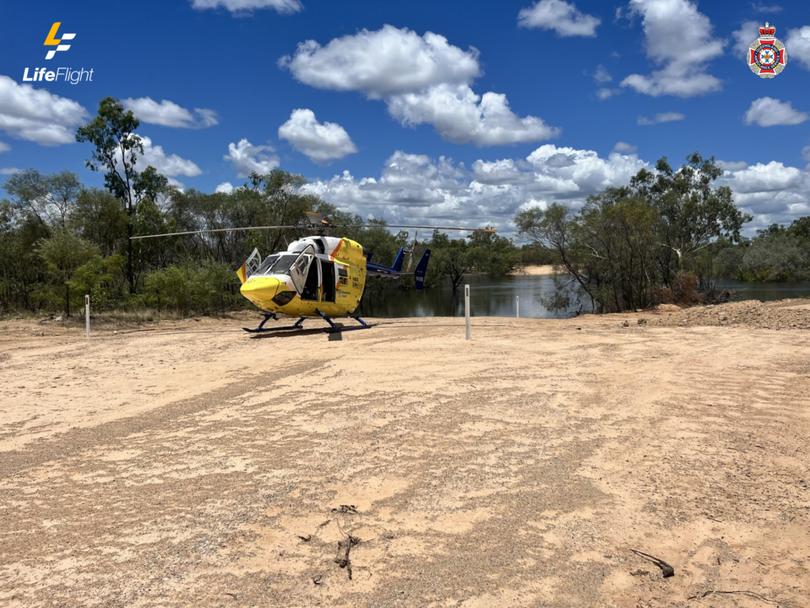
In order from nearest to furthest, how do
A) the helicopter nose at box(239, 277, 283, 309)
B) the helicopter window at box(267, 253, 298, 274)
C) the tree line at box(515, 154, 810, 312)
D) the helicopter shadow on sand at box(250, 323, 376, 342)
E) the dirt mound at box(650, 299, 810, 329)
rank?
1. the helicopter nose at box(239, 277, 283, 309)
2. the helicopter window at box(267, 253, 298, 274)
3. the dirt mound at box(650, 299, 810, 329)
4. the helicopter shadow on sand at box(250, 323, 376, 342)
5. the tree line at box(515, 154, 810, 312)

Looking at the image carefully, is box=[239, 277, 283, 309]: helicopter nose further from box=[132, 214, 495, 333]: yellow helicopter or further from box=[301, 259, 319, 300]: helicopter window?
box=[301, 259, 319, 300]: helicopter window

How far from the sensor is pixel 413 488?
3957mm

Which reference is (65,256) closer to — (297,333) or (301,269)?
(297,333)

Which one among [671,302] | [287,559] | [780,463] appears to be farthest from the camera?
[671,302]

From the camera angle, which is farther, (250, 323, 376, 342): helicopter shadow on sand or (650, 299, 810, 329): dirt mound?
(250, 323, 376, 342): helicopter shadow on sand

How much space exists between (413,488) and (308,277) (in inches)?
407

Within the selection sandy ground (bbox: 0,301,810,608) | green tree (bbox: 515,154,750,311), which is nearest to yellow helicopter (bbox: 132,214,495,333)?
sandy ground (bbox: 0,301,810,608)

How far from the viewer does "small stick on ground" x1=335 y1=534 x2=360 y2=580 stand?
2.94 metres

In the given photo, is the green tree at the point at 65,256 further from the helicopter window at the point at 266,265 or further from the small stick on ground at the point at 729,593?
the small stick on ground at the point at 729,593

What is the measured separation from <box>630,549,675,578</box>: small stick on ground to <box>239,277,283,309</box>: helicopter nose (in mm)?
10875

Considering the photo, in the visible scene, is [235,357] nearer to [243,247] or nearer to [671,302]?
[671,302]

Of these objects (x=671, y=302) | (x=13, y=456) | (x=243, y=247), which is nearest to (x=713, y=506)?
(x=13, y=456)

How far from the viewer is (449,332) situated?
14.0 m

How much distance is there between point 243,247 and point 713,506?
3458cm
